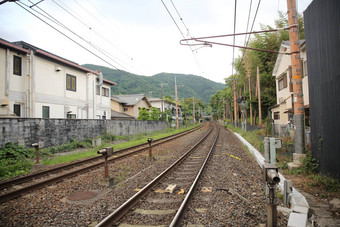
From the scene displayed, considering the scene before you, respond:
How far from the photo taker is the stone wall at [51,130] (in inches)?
422

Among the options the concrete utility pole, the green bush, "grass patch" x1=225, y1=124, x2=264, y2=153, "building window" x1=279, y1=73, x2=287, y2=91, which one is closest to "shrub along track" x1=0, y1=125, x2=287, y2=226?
the concrete utility pole

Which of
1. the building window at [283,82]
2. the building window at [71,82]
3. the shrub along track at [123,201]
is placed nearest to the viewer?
the shrub along track at [123,201]

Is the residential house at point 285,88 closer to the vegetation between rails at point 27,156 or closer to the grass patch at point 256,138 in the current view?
the grass patch at point 256,138

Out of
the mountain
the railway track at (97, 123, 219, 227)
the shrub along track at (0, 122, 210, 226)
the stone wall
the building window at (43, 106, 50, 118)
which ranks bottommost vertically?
the shrub along track at (0, 122, 210, 226)

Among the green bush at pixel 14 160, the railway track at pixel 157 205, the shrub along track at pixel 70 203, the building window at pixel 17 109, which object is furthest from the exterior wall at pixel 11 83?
the railway track at pixel 157 205

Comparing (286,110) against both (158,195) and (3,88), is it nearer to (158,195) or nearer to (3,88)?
(158,195)

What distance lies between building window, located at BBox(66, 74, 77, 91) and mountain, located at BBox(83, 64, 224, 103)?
866 centimetres

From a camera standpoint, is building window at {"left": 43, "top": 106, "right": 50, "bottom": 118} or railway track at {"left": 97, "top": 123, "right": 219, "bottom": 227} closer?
railway track at {"left": 97, "top": 123, "right": 219, "bottom": 227}

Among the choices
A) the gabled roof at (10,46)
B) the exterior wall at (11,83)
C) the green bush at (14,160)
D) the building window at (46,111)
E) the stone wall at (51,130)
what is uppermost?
the gabled roof at (10,46)

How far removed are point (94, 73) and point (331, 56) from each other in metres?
20.7

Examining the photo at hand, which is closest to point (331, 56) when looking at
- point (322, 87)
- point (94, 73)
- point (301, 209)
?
point (322, 87)

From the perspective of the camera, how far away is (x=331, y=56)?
5.50m

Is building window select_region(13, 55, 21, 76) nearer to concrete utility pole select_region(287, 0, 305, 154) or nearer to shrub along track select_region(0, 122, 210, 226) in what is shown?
shrub along track select_region(0, 122, 210, 226)

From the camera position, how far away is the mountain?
63800 mm
